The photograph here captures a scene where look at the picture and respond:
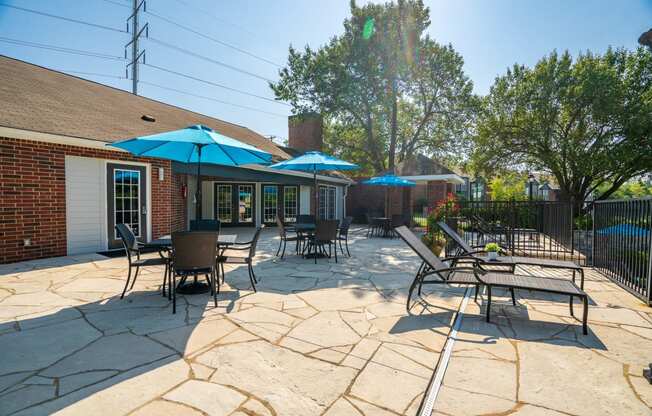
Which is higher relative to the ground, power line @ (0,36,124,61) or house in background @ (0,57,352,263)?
power line @ (0,36,124,61)

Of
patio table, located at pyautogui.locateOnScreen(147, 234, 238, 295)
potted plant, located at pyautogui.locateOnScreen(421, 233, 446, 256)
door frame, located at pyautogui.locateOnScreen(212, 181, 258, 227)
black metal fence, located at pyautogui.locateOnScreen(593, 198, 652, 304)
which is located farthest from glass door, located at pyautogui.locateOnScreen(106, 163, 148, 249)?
black metal fence, located at pyautogui.locateOnScreen(593, 198, 652, 304)

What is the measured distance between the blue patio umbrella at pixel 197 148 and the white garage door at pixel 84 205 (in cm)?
290

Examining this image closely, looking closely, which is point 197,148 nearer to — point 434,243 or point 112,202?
point 112,202

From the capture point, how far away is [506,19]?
29.3ft

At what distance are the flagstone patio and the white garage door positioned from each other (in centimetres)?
289

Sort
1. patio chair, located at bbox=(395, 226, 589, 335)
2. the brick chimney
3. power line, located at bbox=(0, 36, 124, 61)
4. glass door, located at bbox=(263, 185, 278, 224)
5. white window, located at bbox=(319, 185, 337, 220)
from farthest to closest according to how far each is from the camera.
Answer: the brick chimney → white window, located at bbox=(319, 185, 337, 220) → glass door, located at bbox=(263, 185, 278, 224) → power line, located at bbox=(0, 36, 124, 61) → patio chair, located at bbox=(395, 226, 589, 335)

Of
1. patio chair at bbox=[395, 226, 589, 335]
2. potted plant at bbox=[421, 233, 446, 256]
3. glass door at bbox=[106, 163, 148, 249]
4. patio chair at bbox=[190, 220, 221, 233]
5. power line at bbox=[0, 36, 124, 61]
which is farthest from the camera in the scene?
power line at bbox=[0, 36, 124, 61]

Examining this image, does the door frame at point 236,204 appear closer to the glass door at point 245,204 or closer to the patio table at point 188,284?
the glass door at point 245,204

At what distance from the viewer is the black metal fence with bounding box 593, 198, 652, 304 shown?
4656 millimetres

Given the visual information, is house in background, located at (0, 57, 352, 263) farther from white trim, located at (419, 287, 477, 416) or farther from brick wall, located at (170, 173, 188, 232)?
white trim, located at (419, 287, 477, 416)

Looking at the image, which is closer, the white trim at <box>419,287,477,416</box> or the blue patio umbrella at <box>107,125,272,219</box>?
the white trim at <box>419,287,477,416</box>

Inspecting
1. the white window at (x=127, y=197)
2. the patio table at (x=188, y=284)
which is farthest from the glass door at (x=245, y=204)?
the patio table at (x=188, y=284)

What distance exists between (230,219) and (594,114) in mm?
15943

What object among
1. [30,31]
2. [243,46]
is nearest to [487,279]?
[30,31]
